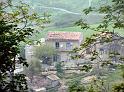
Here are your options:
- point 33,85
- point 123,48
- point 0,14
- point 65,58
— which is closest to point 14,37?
point 0,14

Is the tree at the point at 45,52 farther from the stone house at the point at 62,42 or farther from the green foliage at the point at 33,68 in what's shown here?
the green foliage at the point at 33,68

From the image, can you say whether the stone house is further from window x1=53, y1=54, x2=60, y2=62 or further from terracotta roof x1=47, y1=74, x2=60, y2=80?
terracotta roof x1=47, y1=74, x2=60, y2=80

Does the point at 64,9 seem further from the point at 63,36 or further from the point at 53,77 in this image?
the point at 53,77

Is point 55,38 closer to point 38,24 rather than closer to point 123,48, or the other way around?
point 123,48

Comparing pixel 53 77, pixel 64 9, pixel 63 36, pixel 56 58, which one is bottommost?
pixel 53 77

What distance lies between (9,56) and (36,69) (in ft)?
48.2

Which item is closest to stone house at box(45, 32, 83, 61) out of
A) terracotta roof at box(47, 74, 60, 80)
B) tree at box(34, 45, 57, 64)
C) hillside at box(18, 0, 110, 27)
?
tree at box(34, 45, 57, 64)

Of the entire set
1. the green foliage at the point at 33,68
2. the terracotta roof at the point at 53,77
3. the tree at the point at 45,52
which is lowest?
the terracotta roof at the point at 53,77

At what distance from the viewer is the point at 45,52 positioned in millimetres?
21703

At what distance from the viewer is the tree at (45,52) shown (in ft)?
70.0

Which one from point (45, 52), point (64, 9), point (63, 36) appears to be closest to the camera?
point (45, 52)

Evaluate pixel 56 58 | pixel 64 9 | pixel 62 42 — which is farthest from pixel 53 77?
pixel 64 9

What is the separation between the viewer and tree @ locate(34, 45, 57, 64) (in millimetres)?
21328

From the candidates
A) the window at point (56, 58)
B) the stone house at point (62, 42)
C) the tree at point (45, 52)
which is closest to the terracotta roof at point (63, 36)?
the stone house at point (62, 42)
